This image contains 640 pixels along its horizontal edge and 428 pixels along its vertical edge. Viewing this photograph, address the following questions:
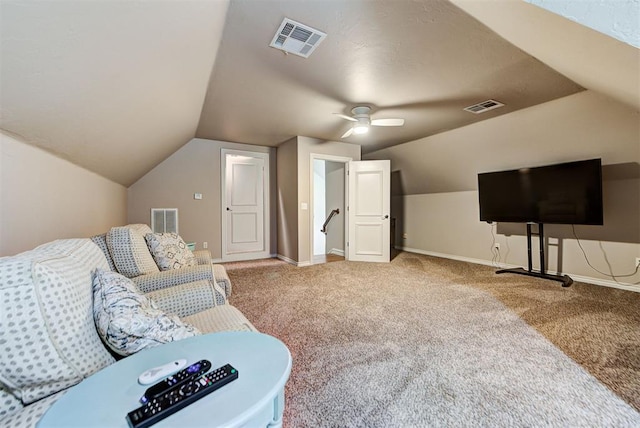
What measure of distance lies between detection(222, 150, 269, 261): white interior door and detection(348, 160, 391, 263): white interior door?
1784mm

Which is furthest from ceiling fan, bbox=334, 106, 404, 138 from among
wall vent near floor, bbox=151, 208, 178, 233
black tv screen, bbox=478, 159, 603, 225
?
wall vent near floor, bbox=151, 208, 178, 233

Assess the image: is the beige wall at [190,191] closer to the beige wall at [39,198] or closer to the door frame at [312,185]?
the door frame at [312,185]

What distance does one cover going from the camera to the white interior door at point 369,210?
16.3ft

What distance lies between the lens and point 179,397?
0.70 metres

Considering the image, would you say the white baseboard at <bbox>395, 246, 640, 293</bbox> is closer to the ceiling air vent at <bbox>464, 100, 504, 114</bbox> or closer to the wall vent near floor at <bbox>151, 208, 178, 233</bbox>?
the ceiling air vent at <bbox>464, 100, 504, 114</bbox>

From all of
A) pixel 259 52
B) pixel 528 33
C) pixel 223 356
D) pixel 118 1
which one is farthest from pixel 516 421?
pixel 259 52

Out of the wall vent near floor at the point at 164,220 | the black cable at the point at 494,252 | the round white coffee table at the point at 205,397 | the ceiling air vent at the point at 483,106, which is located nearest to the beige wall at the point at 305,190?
the wall vent near floor at the point at 164,220

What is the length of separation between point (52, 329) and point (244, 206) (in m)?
4.55

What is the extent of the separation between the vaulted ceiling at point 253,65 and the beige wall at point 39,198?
0.36 ft

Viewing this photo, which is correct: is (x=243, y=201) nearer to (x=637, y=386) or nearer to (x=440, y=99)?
(x=440, y=99)

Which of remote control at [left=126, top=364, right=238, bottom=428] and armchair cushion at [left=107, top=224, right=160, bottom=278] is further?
armchair cushion at [left=107, top=224, right=160, bottom=278]

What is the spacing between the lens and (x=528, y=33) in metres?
1.54

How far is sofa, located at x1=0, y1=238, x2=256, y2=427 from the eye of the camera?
690 millimetres

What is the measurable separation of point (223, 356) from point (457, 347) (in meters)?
1.80
